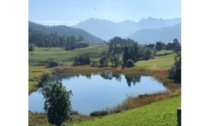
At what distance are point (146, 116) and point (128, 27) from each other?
1.04 m

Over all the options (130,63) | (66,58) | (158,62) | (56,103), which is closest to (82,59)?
(66,58)

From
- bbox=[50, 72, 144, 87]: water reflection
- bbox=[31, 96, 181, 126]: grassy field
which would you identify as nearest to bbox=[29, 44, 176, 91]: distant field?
bbox=[50, 72, 144, 87]: water reflection

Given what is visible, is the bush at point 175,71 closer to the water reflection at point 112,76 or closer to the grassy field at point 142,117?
the grassy field at point 142,117

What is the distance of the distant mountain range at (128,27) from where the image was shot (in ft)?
14.7

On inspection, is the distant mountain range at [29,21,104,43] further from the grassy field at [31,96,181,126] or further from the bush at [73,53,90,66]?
the grassy field at [31,96,181,126]

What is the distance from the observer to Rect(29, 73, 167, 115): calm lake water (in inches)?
176

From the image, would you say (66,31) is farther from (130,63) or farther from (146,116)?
(146,116)

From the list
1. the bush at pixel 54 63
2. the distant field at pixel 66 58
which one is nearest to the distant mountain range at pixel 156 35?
the distant field at pixel 66 58
